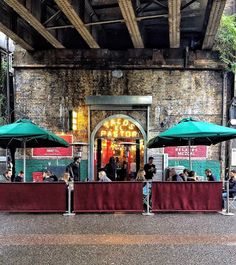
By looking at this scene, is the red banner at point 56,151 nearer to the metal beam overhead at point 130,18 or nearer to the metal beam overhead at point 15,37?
the metal beam overhead at point 15,37

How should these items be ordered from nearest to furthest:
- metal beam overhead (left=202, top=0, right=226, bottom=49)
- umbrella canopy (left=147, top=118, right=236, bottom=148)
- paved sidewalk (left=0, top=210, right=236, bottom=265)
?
paved sidewalk (left=0, top=210, right=236, bottom=265) < umbrella canopy (left=147, top=118, right=236, bottom=148) < metal beam overhead (left=202, top=0, right=226, bottom=49)

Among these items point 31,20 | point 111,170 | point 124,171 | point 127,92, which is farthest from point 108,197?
point 127,92

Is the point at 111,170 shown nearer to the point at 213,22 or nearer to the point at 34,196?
the point at 34,196

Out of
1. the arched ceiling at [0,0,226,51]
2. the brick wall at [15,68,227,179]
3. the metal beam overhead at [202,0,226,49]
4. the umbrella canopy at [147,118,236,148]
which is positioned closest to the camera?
the umbrella canopy at [147,118,236,148]

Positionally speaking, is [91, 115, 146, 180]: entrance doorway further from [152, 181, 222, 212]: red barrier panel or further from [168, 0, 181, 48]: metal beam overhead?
[152, 181, 222, 212]: red barrier panel

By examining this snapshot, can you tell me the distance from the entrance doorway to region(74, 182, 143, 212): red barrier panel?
6464 mm

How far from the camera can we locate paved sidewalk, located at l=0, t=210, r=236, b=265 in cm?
731

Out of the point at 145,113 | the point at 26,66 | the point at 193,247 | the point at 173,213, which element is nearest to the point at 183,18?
the point at 145,113

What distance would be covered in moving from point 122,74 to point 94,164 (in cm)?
393

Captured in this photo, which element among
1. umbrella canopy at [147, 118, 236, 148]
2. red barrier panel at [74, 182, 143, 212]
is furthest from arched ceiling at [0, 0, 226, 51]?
red barrier panel at [74, 182, 143, 212]

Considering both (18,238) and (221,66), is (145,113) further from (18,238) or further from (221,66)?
(18,238)

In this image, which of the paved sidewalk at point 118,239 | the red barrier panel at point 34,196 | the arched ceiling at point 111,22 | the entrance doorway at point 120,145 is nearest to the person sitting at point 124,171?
the entrance doorway at point 120,145

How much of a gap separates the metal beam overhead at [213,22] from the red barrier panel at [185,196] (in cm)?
521

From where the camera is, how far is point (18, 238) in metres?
8.87
